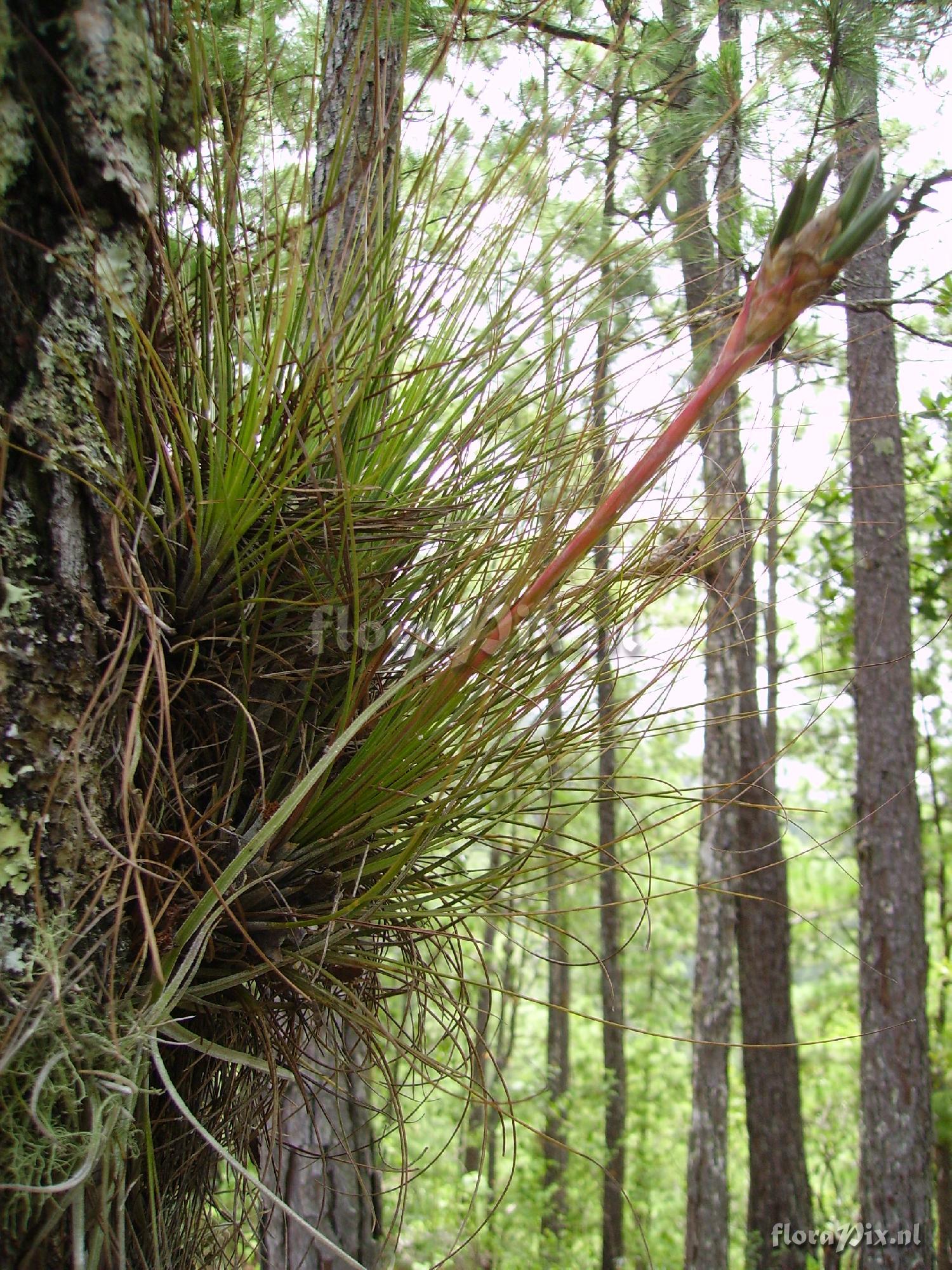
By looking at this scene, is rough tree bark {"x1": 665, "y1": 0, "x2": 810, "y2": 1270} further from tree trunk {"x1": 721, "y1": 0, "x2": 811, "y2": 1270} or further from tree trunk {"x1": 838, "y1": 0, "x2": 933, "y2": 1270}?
tree trunk {"x1": 838, "y1": 0, "x2": 933, "y2": 1270}

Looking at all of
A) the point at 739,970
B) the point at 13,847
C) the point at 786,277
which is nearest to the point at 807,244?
the point at 786,277

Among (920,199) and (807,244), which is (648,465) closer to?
(807,244)

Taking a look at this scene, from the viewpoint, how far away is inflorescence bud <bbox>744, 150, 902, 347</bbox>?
0.60 meters

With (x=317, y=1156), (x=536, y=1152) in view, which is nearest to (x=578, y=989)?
(x=536, y=1152)

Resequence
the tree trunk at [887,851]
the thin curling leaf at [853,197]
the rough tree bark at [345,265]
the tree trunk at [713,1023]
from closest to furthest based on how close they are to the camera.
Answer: the thin curling leaf at [853,197], the rough tree bark at [345,265], the tree trunk at [887,851], the tree trunk at [713,1023]

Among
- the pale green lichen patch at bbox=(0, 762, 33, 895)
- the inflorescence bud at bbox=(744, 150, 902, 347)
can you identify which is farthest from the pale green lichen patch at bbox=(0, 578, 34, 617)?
the inflorescence bud at bbox=(744, 150, 902, 347)

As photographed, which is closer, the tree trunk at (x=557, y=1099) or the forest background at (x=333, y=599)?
the forest background at (x=333, y=599)

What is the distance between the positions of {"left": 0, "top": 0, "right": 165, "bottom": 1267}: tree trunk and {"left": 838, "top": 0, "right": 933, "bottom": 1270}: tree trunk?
393 centimetres

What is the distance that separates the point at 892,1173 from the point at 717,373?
5091 millimetres

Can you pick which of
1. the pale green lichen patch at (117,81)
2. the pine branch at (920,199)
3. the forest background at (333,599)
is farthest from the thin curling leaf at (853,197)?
the pine branch at (920,199)

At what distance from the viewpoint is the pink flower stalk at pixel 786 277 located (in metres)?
0.60

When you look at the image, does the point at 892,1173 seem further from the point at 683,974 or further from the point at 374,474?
the point at 683,974

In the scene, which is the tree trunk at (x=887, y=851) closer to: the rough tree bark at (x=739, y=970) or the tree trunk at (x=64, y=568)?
the rough tree bark at (x=739, y=970)

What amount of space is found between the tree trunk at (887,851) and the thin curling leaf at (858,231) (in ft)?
12.7
